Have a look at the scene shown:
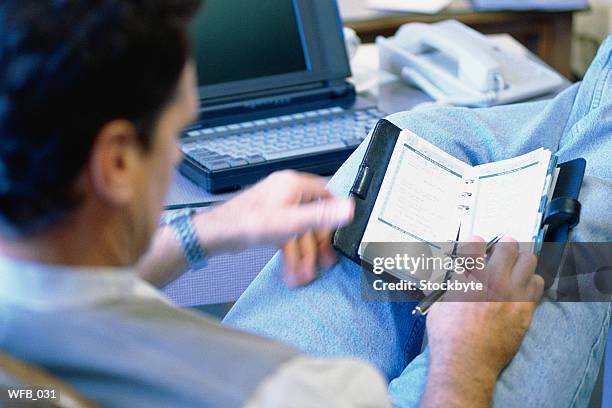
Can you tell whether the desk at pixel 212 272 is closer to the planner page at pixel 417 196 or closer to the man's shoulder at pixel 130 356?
the planner page at pixel 417 196

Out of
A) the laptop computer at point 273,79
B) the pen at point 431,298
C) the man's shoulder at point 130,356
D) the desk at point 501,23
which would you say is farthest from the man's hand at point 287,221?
the desk at point 501,23

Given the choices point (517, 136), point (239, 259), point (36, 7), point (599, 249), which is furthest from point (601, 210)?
point (36, 7)

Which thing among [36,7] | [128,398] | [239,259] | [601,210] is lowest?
[239,259]

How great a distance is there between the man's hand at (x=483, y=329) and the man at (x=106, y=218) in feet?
0.61

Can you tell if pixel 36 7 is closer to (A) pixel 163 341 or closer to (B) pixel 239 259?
(A) pixel 163 341

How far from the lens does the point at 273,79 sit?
139 centimetres

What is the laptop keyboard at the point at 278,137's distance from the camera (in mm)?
1197

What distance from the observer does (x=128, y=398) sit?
0.55 m

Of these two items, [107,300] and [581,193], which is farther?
[581,193]

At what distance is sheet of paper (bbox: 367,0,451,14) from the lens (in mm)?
2074

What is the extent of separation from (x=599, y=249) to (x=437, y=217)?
0.17 meters

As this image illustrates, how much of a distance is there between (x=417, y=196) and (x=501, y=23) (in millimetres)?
1397

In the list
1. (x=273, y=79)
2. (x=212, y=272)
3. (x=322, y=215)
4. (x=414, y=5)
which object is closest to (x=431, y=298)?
(x=322, y=215)

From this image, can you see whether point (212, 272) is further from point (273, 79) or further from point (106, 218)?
point (106, 218)
